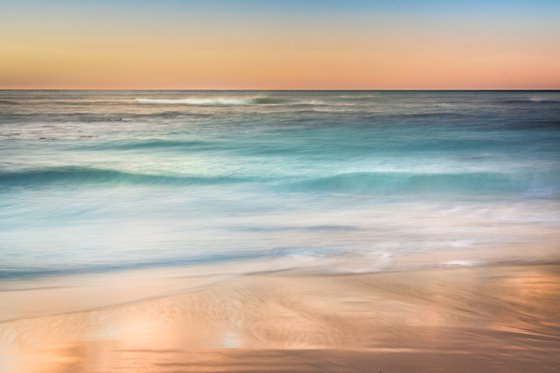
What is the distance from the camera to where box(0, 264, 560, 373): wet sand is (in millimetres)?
2951

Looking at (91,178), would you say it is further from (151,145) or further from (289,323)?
(289,323)

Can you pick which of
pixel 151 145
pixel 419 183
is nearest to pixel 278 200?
pixel 419 183

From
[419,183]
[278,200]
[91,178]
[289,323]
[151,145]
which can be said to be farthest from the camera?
[151,145]

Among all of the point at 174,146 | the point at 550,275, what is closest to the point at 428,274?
the point at 550,275

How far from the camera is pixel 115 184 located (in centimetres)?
1262

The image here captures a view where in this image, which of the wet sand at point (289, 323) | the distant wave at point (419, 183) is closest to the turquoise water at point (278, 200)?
the distant wave at point (419, 183)

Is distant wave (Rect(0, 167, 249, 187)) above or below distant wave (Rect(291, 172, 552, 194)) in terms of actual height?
below

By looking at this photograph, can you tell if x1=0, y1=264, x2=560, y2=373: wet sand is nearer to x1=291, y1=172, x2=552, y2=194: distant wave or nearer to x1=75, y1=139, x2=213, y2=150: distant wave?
x1=291, y1=172, x2=552, y2=194: distant wave

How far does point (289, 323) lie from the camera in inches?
142

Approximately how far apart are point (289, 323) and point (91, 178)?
1012cm

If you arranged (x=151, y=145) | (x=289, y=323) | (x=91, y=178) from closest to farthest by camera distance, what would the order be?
(x=289, y=323), (x=91, y=178), (x=151, y=145)

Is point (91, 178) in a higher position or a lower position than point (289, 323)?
lower

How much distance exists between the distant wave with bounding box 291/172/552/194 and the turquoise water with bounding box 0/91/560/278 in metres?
0.04

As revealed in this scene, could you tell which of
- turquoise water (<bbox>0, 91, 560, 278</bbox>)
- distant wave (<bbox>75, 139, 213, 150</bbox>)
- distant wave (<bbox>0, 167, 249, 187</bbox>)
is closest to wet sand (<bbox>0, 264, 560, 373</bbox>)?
turquoise water (<bbox>0, 91, 560, 278</bbox>)
